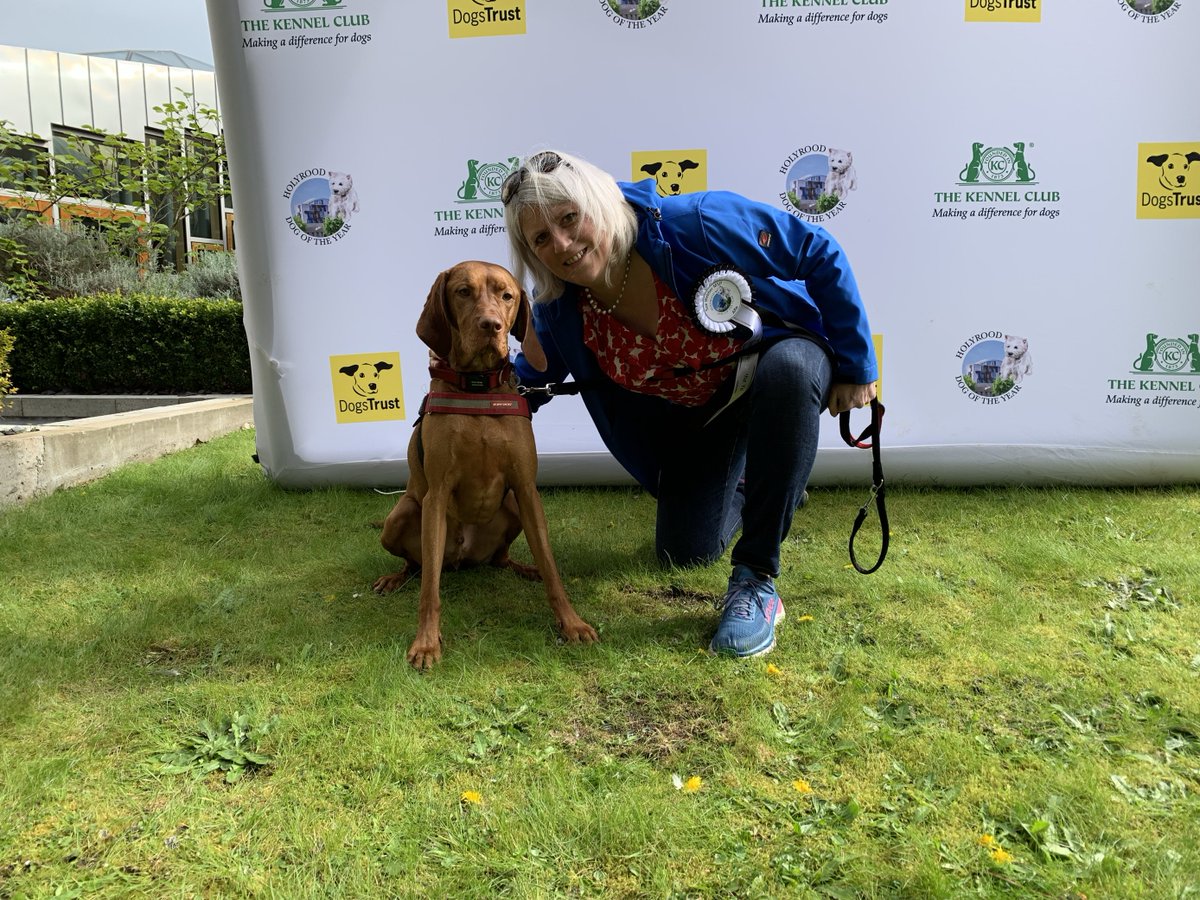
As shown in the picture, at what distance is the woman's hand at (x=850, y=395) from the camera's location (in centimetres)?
228

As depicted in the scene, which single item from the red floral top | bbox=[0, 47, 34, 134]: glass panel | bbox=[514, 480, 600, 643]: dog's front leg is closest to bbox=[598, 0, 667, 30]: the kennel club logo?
the red floral top

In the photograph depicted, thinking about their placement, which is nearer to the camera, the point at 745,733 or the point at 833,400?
the point at 745,733

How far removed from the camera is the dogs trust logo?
11.6 feet

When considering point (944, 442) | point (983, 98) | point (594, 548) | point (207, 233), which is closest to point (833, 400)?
point (594, 548)

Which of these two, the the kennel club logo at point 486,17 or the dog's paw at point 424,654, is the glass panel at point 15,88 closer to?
the the kennel club logo at point 486,17

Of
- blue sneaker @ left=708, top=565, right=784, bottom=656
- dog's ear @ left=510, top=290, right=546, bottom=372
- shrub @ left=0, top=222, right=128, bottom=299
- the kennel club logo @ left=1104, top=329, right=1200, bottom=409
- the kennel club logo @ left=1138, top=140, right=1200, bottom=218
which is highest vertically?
shrub @ left=0, top=222, right=128, bottom=299

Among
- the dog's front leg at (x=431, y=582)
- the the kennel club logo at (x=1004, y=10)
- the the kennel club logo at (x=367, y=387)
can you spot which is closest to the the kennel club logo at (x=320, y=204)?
the the kennel club logo at (x=367, y=387)

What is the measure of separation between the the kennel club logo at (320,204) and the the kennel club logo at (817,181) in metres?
2.07

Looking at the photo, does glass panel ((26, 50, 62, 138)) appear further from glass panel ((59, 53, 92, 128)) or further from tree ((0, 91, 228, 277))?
tree ((0, 91, 228, 277))

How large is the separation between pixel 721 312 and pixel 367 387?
2.25 metres

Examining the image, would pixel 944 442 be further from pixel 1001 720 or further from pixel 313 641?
pixel 313 641

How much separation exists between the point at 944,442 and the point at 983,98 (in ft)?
5.20

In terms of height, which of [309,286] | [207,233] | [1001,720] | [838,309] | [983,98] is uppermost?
[207,233]

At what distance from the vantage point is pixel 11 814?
1485mm
